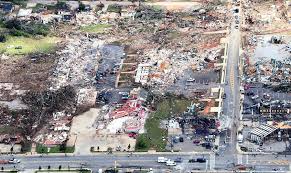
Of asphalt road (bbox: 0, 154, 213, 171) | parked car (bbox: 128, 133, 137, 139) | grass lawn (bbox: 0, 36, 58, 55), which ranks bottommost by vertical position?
asphalt road (bbox: 0, 154, 213, 171)

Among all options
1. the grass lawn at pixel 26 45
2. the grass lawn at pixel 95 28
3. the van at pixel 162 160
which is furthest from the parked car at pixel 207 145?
the grass lawn at pixel 95 28

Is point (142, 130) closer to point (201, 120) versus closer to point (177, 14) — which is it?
point (201, 120)

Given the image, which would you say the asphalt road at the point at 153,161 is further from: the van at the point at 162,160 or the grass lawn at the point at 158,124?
the grass lawn at the point at 158,124

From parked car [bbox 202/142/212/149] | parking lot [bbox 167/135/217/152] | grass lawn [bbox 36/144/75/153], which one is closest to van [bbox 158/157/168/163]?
parking lot [bbox 167/135/217/152]

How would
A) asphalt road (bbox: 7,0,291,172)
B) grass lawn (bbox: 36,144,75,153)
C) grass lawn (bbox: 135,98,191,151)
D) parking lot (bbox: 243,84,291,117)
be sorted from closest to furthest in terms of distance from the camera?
asphalt road (bbox: 7,0,291,172) < grass lawn (bbox: 135,98,191,151) < grass lawn (bbox: 36,144,75,153) < parking lot (bbox: 243,84,291,117)

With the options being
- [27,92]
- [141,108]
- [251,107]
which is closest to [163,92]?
[141,108]

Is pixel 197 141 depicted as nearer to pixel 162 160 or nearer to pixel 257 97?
pixel 162 160

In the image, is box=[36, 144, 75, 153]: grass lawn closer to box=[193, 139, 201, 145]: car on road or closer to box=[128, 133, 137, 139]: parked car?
box=[128, 133, 137, 139]: parked car
